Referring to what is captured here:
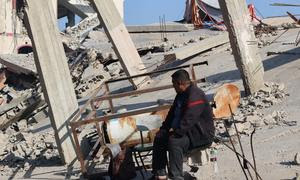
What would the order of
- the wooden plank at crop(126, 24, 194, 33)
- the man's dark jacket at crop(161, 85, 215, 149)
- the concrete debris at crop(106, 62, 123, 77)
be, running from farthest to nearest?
the wooden plank at crop(126, 24, 194, 33) → the concrete debris at crop(106, 62, 123, 77) → the man's dark jacket at crop(161, 85, 215, 149)

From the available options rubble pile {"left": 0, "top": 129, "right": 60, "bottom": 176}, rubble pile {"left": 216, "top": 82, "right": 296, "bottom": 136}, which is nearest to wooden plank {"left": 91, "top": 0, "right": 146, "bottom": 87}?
rubble pile {"left": 0, "top": 129, "right": 60, "bottom": 176}

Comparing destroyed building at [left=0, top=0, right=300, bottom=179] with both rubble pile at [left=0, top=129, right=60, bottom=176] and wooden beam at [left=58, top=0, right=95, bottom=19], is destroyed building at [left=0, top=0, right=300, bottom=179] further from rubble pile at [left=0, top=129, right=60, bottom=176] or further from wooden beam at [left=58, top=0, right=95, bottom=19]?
wooden beam at [left=58, top=0, right=95, bottom=19]

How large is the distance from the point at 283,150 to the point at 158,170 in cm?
215

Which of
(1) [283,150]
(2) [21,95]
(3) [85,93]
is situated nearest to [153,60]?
(3) [85,93]

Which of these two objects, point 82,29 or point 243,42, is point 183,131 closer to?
point 243,42

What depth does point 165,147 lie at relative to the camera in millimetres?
6945

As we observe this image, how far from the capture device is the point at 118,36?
13.8 metres

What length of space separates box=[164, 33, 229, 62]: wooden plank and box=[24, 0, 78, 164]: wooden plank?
5021 millimetres

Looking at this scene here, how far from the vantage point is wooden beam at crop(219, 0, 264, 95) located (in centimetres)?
1111

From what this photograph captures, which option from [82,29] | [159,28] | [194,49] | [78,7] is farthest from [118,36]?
[78,7]

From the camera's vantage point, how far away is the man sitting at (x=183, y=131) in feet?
22.3

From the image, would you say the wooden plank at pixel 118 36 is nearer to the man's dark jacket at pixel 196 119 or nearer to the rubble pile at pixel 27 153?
the rubble pile at pixel 27 153

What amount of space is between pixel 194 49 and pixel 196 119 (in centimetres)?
897

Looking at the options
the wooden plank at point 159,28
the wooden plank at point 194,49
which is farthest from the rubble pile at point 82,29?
the wooden plank at point 194,49
